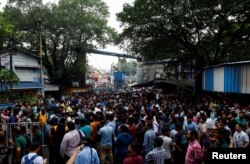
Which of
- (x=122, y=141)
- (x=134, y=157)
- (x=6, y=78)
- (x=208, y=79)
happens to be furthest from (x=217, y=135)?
(x=208, y=79)

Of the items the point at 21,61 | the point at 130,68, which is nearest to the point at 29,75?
the point at 21,61

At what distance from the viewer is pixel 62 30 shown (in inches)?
1652

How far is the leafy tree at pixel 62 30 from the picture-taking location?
41719 mm

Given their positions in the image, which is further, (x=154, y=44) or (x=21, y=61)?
(x=21, y=61)

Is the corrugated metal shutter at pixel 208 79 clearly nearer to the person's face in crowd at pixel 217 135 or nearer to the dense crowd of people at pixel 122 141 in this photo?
the dense crowd of people at pixel 122 141

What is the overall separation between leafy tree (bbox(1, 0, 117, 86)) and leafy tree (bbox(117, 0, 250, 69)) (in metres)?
10.5

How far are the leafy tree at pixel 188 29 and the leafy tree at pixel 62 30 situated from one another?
34.6ft

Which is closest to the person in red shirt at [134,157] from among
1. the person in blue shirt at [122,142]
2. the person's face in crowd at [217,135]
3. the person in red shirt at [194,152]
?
the person in red shirt at [194,152]

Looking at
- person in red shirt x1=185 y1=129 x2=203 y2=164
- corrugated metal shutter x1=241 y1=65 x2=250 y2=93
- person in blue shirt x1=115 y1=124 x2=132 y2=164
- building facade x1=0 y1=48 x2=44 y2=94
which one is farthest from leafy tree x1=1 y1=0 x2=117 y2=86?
person in red shirt x1=185 y1=129 x2=203 y2=164

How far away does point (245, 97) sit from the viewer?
923 inches

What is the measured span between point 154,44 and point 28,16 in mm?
16727

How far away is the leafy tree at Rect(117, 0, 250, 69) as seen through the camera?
2944cm

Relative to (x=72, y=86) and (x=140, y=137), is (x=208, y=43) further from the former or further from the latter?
(x=140, y=137)

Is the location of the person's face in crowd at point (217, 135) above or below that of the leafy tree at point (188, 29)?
below
